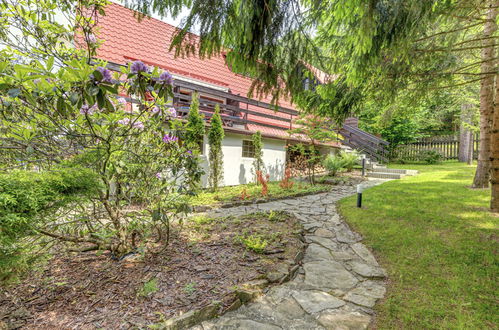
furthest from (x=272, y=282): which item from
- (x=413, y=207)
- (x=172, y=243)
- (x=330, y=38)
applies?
(x=413, y=207)

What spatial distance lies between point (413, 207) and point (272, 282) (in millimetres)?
4045

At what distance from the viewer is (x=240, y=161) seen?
319 inches

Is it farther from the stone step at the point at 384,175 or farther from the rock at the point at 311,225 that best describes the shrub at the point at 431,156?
the rock at the point at 311,225

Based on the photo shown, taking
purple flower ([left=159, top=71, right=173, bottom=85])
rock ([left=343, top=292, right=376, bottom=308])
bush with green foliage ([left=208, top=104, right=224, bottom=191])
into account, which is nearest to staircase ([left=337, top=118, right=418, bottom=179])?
bush with green foliage ([left=208, top=104, right=224, bottom=191])

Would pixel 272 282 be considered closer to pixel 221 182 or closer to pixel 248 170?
pixel 221 182

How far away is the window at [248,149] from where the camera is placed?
858 cm

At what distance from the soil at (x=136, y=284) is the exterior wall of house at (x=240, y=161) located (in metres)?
4.34

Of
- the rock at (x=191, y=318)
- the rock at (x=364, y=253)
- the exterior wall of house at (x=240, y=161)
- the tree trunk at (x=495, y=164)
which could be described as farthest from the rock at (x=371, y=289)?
the exterior wall of house at (x=240, y=161)

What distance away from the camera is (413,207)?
4.79 m

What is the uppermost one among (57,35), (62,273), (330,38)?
(330,38)

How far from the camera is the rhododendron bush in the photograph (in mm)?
1517

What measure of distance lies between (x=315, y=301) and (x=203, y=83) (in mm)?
8640

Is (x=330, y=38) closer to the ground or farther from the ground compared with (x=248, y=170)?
farther from the ground

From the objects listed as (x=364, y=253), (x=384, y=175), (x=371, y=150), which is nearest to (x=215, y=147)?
(x=364, y=253)
